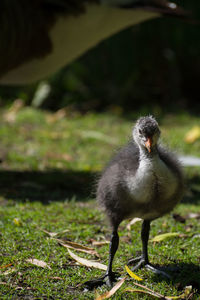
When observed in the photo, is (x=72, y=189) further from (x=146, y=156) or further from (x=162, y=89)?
(x=162, y=89)

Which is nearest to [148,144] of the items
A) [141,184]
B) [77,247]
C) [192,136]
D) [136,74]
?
[141,184]

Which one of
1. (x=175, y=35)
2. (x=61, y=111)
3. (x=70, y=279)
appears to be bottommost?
(x=70, y=279)

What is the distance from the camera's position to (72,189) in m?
5.45

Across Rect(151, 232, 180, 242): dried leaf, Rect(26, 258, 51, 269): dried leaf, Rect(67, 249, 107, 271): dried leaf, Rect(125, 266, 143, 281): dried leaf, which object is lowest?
Rect(26, 258, 51, 269): dried leaf

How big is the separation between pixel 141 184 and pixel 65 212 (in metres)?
1.64

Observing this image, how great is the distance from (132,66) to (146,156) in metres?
6.21

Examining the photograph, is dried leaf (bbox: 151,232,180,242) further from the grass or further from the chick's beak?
the chick's beak

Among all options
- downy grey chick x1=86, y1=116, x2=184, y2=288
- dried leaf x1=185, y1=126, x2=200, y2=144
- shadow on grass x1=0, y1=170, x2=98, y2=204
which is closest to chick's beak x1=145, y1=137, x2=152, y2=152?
downy grey chick x1=86, y1=116, x2=184, y2=288

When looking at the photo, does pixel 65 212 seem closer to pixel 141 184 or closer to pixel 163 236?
pixel 163 236

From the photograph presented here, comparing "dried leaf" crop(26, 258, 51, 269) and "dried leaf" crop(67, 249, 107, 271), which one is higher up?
"dried leaf" crop(67, 249, 107, 271)

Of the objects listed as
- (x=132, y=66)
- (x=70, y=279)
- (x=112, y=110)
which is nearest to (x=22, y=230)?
(x=70, y=279)

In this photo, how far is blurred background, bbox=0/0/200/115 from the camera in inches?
358

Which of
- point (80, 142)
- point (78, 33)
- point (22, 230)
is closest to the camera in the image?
point (22, 230)

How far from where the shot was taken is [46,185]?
5.50m
